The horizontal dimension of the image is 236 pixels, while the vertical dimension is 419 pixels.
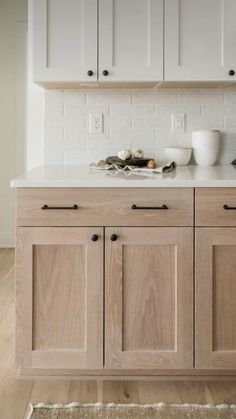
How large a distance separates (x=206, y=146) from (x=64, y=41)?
2.99 feet

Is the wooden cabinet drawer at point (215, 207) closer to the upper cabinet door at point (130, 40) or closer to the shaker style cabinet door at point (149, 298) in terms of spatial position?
the shaker style cabinet door at point (149, 298)

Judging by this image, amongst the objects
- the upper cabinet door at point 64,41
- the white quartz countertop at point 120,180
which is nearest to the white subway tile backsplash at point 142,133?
the upper cabinet door at point 64,41

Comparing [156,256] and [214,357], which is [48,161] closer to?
[156,256]

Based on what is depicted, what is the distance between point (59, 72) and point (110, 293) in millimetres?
1134

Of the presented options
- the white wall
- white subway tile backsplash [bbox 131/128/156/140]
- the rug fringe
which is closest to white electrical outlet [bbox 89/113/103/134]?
white subway tile backsplash [bbox 131/128/156/140]

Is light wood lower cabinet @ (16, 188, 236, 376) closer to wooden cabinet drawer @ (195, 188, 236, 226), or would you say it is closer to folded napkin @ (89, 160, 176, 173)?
wooden cabinet drawer @ (195, 188, 236, 226)

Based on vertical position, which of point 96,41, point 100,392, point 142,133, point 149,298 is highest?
point 96,41

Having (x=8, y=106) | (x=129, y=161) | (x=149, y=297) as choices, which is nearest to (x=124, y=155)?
(x=129, y=161)

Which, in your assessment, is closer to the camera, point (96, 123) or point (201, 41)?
point (201, 41)

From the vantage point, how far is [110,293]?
2641 mm

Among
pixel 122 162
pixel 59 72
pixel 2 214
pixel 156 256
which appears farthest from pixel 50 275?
pixel 2 214

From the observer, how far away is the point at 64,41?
3.03 meters

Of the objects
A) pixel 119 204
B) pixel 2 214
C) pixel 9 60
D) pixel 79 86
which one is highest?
pixel 9 60

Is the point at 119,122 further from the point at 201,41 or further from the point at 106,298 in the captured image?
the point at 106,298
